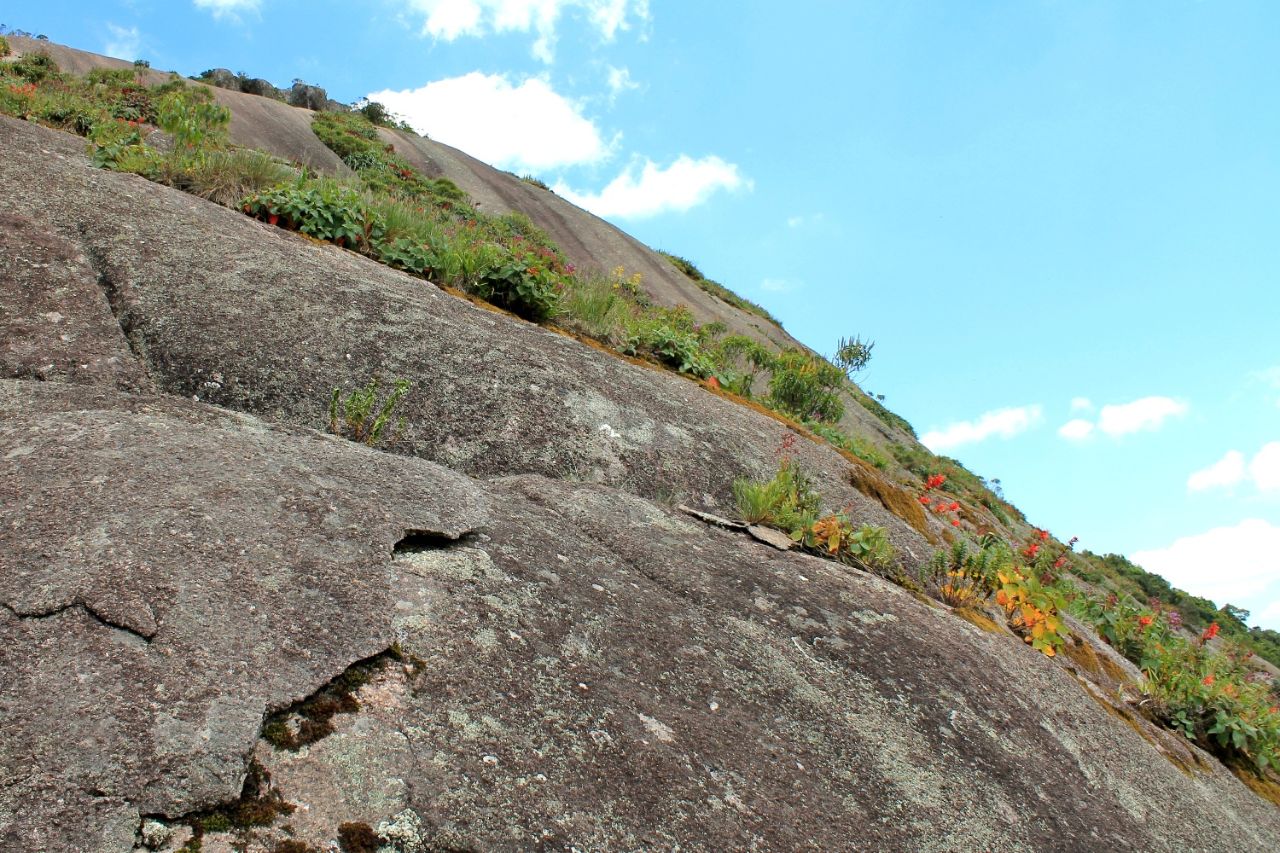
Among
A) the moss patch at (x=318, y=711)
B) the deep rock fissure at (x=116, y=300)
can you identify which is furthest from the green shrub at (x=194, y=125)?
the moss patch at (x=318, y=711)

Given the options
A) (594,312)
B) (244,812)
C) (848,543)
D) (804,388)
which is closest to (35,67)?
(804,388)

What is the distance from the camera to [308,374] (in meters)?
4.94

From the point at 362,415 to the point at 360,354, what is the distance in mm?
606

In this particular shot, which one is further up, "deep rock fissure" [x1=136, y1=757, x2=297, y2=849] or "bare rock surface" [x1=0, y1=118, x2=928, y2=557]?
"bare rock surface" [x1=0, y1=118, x2=928, y2=557]

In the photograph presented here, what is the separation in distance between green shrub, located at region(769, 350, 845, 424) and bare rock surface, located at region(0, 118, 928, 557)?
6.48 metres

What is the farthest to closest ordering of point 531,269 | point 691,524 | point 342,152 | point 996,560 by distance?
point 342,152
point 531,269
point 996,560
point 691,524

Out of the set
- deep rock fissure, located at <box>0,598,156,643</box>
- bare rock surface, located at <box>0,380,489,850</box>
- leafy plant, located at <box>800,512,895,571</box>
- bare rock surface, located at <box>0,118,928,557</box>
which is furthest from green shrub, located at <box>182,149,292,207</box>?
deep rock fissure, located at <box>0,598,156,643</box>

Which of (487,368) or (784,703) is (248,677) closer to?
(784,703)

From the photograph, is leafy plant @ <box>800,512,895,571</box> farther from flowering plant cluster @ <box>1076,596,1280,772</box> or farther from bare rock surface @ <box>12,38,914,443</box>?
bare rock surface @ <box>12,38,914,443</box>

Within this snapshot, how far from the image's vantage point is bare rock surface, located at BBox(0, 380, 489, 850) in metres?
2.17

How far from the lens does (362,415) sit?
4.73m

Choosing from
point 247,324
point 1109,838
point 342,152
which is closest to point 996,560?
point 1109,838

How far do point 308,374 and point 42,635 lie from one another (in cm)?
263

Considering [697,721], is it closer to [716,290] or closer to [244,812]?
[244,812]
